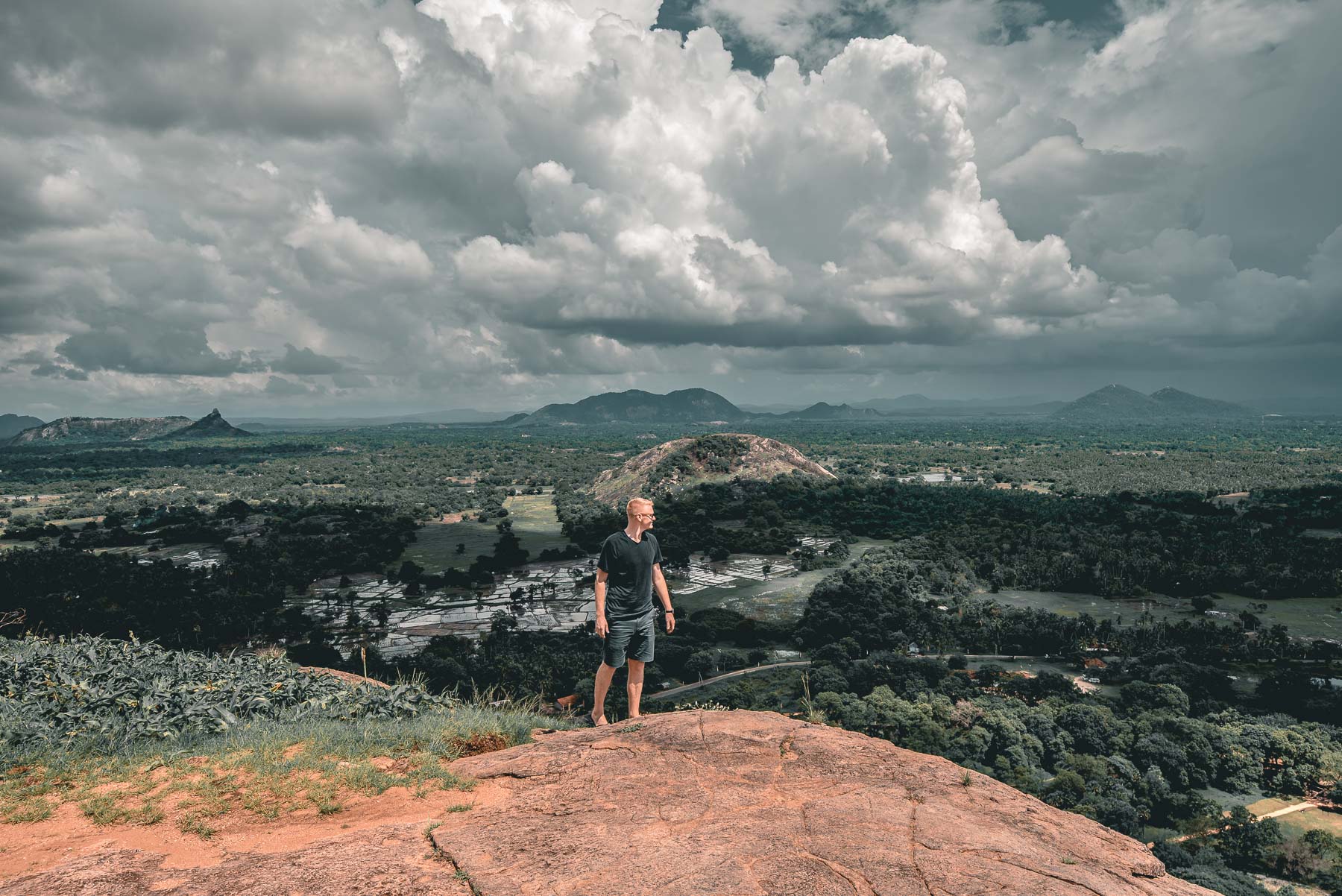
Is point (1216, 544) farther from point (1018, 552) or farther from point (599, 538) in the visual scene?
point (599, 538)

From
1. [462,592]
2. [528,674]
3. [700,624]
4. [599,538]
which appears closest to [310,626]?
[462,592]

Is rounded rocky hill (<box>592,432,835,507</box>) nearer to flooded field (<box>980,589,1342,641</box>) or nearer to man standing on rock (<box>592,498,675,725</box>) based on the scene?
flooded field (<box>980,589,1342,641</box>)

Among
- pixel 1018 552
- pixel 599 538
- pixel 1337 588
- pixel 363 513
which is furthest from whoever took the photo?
pixel 363 513

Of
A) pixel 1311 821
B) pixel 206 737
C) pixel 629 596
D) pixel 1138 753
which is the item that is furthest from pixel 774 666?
pixel 206 737

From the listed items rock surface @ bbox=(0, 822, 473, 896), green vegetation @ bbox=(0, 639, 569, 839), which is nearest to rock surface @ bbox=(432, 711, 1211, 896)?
rock surface @ bbox=(0, 822, 473, 896)

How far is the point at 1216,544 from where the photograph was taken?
342 ft

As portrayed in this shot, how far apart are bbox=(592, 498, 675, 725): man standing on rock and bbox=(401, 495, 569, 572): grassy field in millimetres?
91385

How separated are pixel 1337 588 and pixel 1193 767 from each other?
2664 inches

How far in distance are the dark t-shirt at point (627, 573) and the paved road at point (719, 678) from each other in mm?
40226

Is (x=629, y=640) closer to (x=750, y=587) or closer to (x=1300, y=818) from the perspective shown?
(x=1300, y=818)

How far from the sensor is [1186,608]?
3177 inches

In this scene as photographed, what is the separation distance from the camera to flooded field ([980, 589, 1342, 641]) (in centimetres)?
7431

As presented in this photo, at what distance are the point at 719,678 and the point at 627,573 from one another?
160 feet

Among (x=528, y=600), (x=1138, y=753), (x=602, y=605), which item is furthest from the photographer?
(x=528, y=600)
